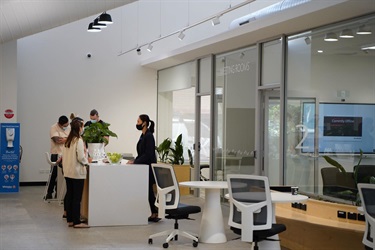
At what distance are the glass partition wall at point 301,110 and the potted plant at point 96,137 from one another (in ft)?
9.05

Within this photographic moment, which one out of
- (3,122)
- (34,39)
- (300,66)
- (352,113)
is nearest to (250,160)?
(300,66)

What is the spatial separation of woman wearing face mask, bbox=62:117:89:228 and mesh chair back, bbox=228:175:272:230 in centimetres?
303

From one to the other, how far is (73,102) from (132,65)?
1.80 m

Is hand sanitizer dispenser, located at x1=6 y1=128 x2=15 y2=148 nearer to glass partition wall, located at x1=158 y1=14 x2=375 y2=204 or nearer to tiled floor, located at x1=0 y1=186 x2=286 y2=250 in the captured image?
tiled floor, located at x1=0 y1=186 x2=286 y2=250

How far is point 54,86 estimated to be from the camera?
15547 mm

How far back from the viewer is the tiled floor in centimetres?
772

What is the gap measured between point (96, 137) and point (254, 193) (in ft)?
13.8

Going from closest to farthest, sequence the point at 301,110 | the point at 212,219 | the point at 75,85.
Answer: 1. the point at 212,219
2. the point at 301,110
3. the point at 75,85

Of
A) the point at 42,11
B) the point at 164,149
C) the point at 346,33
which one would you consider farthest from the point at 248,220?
the point at 164,149

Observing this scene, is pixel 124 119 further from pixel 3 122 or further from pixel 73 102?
pixel 3 122

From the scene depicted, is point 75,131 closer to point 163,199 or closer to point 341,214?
point 163,199

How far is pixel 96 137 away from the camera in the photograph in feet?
32.6

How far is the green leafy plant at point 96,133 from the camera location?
984 centimetres

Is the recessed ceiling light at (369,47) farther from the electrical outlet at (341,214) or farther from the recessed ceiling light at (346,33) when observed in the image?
the electrical outlet at (341,214)
